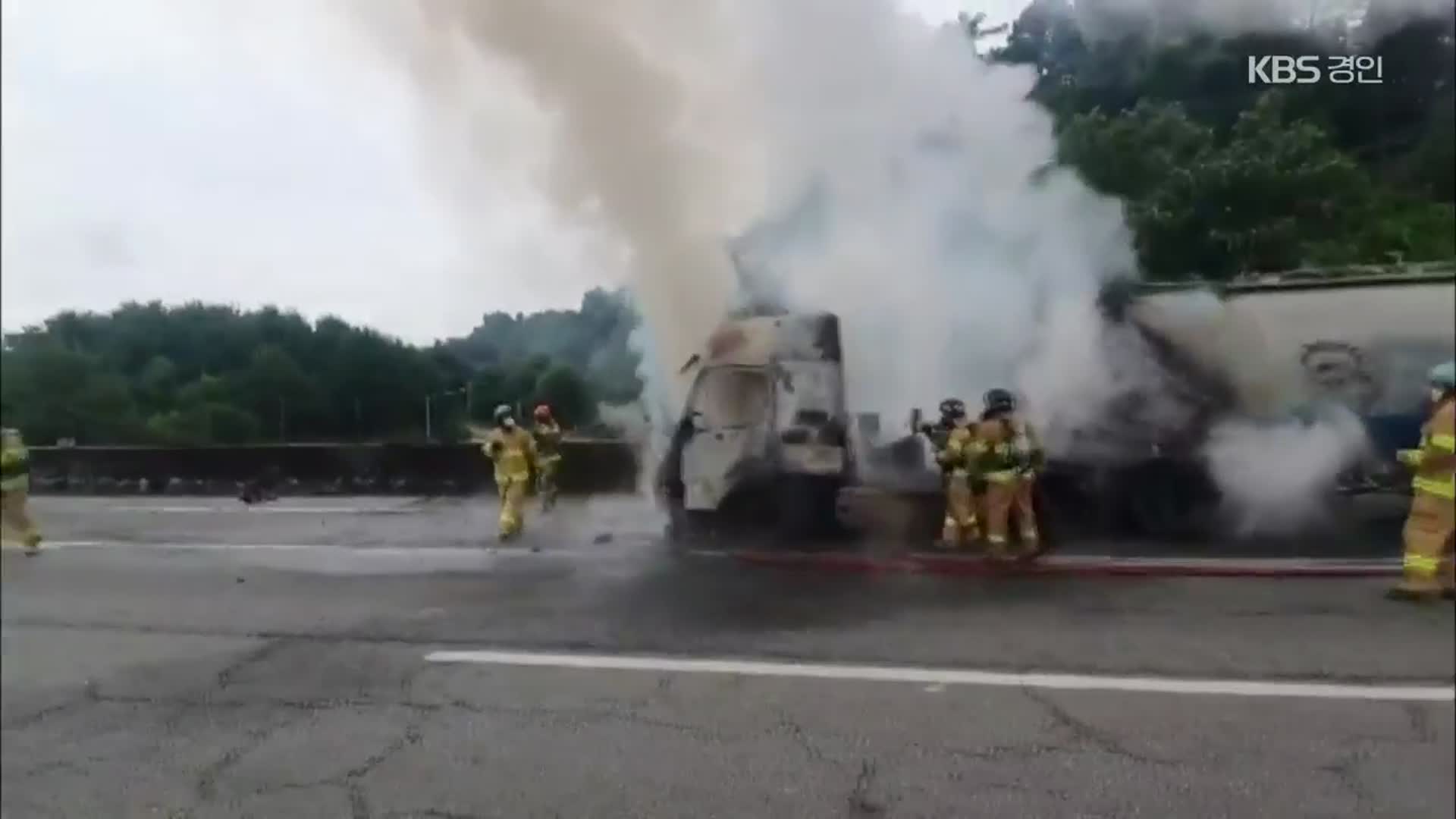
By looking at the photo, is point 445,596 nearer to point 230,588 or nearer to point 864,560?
point 230,588

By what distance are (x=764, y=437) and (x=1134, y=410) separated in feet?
2.93

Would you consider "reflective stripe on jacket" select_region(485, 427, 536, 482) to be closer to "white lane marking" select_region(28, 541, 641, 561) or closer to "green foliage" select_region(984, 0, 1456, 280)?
"white lane marking" select_region(28, 541, 641, 561)

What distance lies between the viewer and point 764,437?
1938mm

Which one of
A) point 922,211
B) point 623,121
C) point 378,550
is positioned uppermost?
point 623,121

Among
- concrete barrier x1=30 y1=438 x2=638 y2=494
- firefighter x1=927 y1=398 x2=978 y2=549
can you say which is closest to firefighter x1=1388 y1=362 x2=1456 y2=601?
firefighter x1=927 y1=398 x2=978 y2=549

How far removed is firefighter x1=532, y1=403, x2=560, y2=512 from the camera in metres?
1.75

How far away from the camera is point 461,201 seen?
71.1 inches

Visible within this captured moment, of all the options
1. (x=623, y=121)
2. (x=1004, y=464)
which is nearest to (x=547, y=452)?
(x=623, y=121)

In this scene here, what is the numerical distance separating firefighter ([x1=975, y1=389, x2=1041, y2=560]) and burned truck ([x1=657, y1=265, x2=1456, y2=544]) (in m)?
0.07

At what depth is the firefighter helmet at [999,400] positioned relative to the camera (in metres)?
2.14

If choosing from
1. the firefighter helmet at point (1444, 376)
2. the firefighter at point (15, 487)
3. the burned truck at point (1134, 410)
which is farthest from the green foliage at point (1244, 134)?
the firefighter at point (15, 487)

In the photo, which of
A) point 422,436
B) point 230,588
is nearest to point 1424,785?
point 422,436

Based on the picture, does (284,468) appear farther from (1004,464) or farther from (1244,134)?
(1244,134)

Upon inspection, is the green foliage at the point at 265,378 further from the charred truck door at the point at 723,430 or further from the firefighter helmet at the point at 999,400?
the firefighter helmet at the point at 999,400
